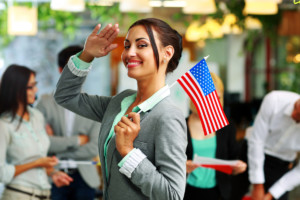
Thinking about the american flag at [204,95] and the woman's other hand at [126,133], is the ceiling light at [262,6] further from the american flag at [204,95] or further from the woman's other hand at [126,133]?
the woman's other hand at [126,133]

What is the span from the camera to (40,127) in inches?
121

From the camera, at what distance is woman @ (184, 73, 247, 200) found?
319cm

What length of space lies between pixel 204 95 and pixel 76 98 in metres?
0.50

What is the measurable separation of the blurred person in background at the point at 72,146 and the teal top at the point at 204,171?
2.47 feet

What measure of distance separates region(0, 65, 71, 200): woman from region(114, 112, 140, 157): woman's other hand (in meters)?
1.29

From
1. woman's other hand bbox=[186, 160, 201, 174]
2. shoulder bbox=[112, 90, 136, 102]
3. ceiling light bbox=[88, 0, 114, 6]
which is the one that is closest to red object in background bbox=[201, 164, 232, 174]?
woman's other hand bbox=[186, 160, 201, 174]

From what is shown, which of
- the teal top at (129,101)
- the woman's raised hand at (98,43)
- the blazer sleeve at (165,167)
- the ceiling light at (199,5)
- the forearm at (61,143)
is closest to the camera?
the blazer sleeve at (165,167)

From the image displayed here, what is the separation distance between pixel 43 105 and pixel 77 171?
524 millimetres

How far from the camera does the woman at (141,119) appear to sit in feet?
5.40

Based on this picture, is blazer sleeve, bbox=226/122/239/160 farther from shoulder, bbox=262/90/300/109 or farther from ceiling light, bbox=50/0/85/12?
ceiling light, bbox=50/0/85/12

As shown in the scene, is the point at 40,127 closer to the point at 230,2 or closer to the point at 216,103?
the point at 216,103

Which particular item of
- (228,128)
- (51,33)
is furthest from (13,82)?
(51,33)

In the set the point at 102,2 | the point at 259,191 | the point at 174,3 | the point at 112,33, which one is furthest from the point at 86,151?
the point at 174,3

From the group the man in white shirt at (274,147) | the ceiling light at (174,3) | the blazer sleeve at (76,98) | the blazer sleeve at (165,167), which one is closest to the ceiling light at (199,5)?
the ceiling light at (174,3)
